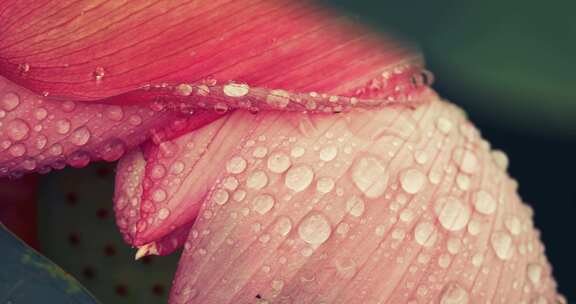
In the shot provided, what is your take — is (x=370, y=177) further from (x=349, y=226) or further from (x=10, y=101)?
(x=10, y=101)

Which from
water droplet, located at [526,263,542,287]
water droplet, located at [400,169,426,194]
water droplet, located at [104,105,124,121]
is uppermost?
water droplet, located at [104,105,124,121]

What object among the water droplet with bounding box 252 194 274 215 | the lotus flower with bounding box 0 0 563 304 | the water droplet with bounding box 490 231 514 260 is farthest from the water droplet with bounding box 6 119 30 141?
the water droplet with bounding box 490 231 514 260

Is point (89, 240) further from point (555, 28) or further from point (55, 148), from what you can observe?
point (555, 28)

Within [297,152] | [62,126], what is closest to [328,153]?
[297,152]

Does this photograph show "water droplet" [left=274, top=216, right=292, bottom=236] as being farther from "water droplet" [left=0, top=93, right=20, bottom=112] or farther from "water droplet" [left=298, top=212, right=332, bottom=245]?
"water droplet" [left=0, top=93, right=20, bottom=112]

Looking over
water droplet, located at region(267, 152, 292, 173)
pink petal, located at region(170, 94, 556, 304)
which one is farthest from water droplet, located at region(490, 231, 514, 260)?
water droplet, located at region(267, 152, 292, 173)

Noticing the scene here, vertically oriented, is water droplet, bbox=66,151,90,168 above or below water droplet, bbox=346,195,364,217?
above
